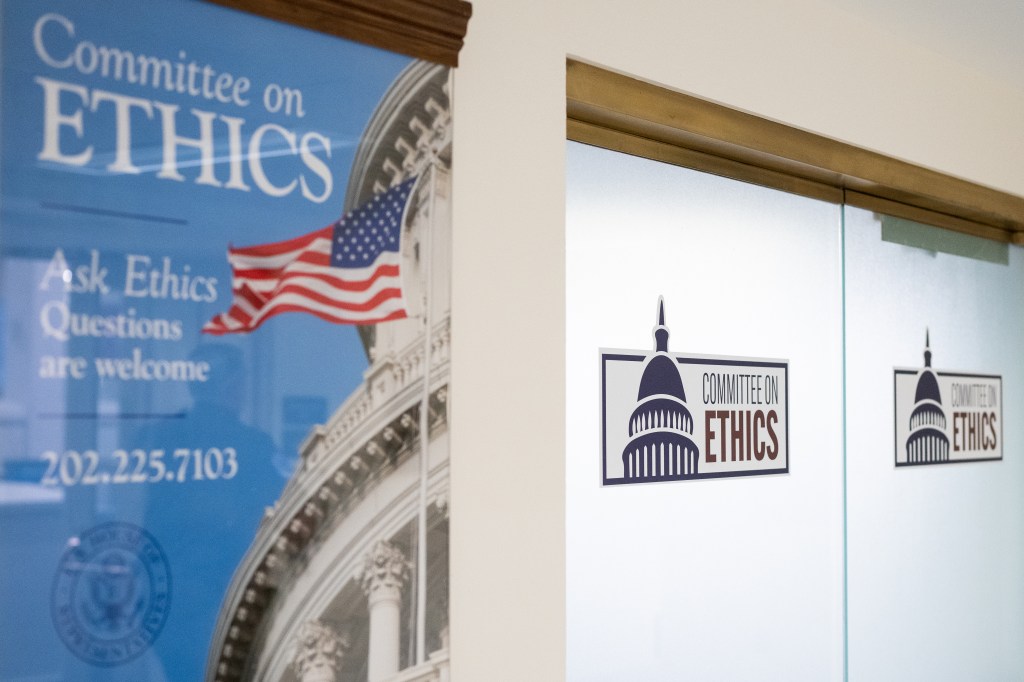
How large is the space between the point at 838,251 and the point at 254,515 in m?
2.17

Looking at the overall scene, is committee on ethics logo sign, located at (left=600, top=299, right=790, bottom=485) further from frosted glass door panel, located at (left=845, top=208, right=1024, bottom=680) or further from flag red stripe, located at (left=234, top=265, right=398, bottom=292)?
flag red stripe, located at (left=234, top=265, right=398, bottom=292)

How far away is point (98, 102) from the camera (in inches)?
56.7

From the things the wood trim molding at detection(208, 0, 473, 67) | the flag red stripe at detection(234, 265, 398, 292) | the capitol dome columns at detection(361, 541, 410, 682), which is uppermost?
the wood trim molding at detection(208, 0, 473, 67)

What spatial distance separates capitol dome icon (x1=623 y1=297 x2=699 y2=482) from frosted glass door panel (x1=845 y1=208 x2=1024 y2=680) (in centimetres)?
79

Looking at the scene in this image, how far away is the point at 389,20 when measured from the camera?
1.79 metres

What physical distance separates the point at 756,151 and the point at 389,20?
123 cm

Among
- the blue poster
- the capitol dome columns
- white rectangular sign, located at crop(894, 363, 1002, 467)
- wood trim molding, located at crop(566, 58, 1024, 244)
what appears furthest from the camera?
white rectangular sign, located at crop(894, 363, 1002, 467)

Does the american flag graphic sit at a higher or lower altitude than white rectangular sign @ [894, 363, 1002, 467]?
higher

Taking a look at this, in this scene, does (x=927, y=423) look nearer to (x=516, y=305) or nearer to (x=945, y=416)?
(x=945, y=416)

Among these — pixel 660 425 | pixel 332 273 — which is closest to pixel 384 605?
pixel 332 273

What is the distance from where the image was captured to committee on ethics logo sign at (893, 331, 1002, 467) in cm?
329

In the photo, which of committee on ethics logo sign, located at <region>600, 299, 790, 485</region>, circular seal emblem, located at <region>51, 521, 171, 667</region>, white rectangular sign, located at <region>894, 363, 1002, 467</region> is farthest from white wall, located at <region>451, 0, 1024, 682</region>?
white rectangular sign, located at <region>894, 363, 1002, 467</region>

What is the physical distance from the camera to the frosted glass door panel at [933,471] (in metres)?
3.13

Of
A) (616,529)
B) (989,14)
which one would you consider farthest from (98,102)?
(989,14)
